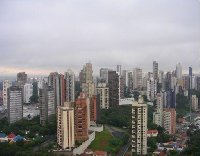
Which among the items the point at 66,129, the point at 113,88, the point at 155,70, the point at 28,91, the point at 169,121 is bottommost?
the point at 169,121

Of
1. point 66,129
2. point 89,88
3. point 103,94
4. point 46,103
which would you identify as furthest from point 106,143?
point 89,88

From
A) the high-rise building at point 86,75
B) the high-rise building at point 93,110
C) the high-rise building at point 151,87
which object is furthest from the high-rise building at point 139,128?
the high-rise building at point 151,87

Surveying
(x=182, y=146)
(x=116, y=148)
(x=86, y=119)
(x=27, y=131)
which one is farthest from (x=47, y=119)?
(x=182, y=146)

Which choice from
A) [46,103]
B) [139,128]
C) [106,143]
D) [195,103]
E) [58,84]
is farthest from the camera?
[195,103]

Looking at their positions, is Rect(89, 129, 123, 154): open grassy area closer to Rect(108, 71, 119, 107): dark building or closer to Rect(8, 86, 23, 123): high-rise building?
Rect(8, 86, 23, 123): high-rise building

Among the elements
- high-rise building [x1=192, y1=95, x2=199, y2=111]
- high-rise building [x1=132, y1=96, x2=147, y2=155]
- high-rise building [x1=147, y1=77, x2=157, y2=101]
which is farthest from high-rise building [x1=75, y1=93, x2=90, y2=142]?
high-rise building [x1=192, y1=95, x2=199, y2=111]

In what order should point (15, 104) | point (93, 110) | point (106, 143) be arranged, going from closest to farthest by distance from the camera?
point (106, 143) < point (93, 110) < point (15, 104)

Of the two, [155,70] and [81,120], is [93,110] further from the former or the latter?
[155,70]
